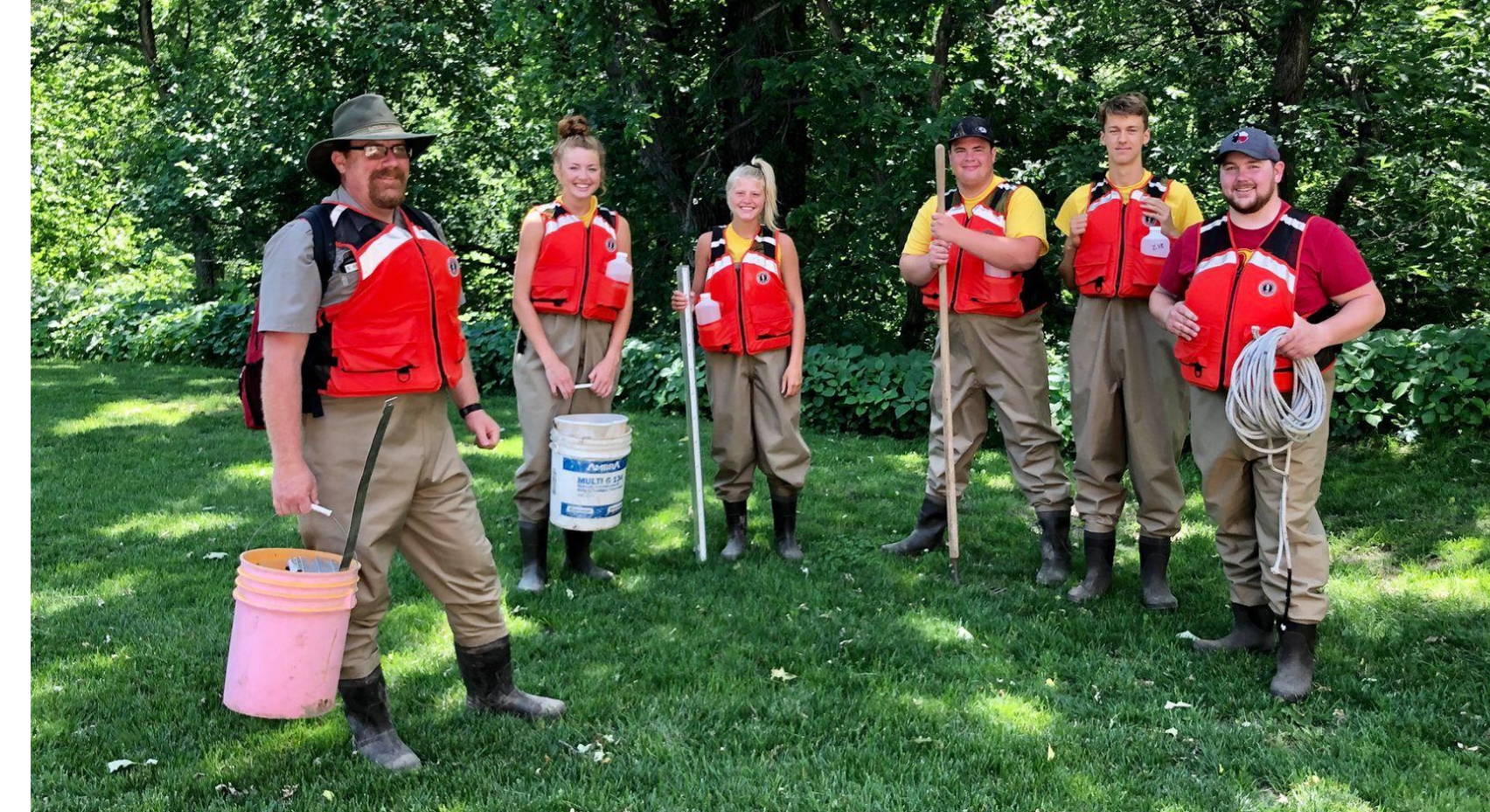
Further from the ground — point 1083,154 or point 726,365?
point 1083,154

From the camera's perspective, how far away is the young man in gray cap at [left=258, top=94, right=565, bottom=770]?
3.63 metres

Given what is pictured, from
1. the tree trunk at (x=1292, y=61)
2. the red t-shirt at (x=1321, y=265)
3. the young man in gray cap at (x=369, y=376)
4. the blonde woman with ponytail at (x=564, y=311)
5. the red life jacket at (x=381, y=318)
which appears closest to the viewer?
the young man in gray cap at (x=369, y=376)

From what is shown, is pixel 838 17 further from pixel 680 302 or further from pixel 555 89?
pixel 680 302

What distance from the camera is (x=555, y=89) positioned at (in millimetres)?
11656

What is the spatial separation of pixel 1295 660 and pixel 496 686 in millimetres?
3087

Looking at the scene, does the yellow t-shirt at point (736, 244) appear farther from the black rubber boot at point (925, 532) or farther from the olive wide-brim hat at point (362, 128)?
the olive wide-brim hat at point (362, 128)

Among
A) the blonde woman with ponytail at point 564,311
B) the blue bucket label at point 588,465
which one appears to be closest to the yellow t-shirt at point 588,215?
the blonde woman with ponytail at point 564,311

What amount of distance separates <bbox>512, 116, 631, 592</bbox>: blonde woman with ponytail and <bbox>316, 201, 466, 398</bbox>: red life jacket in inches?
74.1

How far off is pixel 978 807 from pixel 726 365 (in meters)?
3.30

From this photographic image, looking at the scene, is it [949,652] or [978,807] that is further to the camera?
[949,652]

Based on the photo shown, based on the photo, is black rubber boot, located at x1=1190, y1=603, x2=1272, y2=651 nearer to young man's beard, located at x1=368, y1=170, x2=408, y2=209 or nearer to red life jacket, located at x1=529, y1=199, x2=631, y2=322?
red life jacket, located at x1=529, y1=199, x2=631, y2=322

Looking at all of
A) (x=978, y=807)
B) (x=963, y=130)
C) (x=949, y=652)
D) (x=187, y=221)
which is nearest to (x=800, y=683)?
(x=949, y=652)

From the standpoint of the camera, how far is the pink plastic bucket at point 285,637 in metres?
3.52

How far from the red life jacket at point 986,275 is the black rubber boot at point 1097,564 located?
1.22 metres
